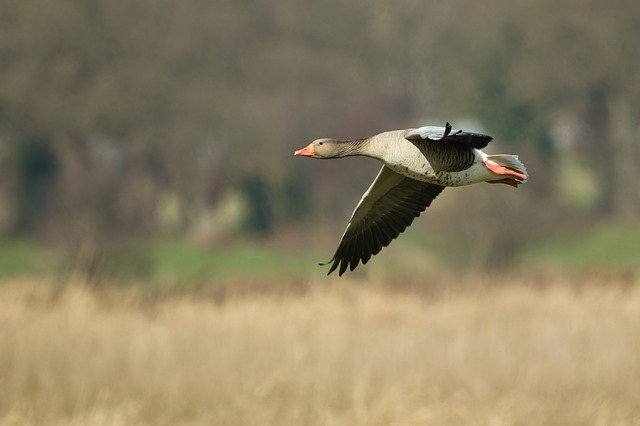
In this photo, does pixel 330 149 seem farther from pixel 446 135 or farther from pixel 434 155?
pixel 446 135

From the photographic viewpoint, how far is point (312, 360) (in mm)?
13461

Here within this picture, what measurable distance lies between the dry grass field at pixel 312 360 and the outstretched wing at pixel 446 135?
6.71m

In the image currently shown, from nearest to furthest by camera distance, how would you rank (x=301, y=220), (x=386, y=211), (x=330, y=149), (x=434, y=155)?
(x=434, y=155) → (x=330, y=149) → (x=386, y=211) → (x=301, y=220)

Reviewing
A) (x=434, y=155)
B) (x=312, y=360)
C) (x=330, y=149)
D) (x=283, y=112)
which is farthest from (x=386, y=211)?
(x=283, y=112)

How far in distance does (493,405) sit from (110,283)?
5.86 metres

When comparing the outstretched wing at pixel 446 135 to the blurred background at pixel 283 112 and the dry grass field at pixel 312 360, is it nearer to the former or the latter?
the dry grass field at pixel 312 360

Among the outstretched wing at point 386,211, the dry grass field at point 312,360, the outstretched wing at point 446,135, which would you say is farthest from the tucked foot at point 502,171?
the dry grass field at point 312,360

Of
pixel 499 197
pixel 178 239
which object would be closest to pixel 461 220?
pixel 499 197

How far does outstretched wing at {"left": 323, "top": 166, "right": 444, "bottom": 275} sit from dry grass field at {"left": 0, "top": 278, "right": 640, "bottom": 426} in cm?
534

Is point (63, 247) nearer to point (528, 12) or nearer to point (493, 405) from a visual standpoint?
point (493, 405)

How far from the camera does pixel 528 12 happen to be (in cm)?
4003

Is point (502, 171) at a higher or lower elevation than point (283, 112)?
lower

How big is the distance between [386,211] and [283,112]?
3425cm

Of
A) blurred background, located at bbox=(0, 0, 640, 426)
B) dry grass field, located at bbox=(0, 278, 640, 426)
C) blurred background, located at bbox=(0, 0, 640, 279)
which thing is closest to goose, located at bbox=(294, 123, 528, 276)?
dry grass field, located at bbox=(0, 278, 640, 426)
